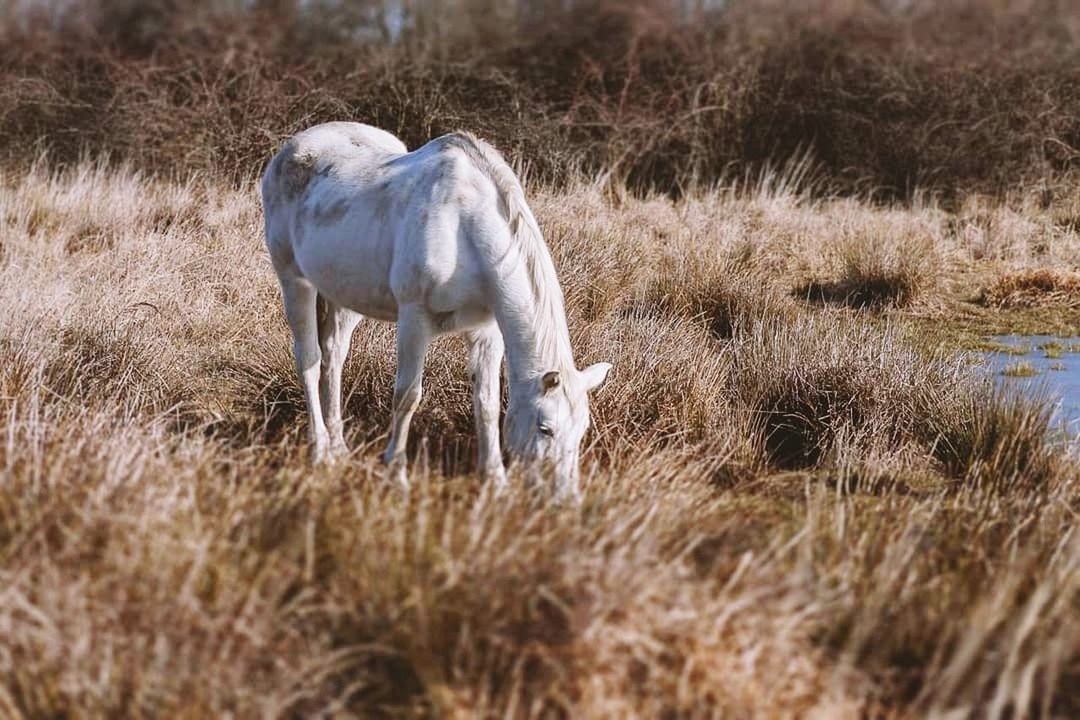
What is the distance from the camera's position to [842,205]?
11586 millimetres

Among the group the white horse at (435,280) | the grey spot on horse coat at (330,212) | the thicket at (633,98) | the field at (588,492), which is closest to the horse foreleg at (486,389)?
the white horse at (435,280)

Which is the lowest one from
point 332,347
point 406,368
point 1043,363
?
point 1043,363

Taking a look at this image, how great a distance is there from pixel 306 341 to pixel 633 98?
31.8ft

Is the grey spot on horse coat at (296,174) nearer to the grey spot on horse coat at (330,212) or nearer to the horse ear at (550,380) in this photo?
the grey spot on horse coat at (330,212)

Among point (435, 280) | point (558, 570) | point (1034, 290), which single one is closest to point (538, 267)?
point (435, 280)

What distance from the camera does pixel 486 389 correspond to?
4348 mm

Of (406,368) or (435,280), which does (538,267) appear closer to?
(435,280)

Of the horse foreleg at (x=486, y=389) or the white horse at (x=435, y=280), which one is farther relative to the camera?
the horse foreleg at (x=486, y=389)

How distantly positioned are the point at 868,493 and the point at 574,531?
1998mm

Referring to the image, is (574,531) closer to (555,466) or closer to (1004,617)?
(555,466)

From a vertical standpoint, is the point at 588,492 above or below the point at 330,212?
below

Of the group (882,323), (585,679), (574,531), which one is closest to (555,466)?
(574,531)

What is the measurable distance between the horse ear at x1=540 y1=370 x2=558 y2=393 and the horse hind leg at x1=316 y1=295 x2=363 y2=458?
1.60 metres

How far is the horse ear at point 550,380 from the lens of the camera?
3.64m
